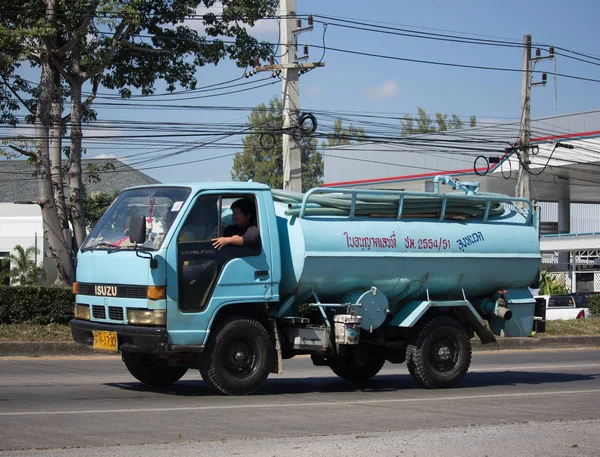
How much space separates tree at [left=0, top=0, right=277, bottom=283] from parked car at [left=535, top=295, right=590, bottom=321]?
555 inches

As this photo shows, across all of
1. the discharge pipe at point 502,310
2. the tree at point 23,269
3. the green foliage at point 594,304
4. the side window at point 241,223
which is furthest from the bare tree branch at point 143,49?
the green foliage at point 594,304

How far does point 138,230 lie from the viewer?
913cm

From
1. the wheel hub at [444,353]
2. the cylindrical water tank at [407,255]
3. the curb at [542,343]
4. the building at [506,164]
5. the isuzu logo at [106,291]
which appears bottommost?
the curb at [542,343]

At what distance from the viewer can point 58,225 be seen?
21.0 metres

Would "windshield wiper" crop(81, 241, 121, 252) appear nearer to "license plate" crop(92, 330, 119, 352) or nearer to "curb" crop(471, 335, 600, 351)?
"license plate" crop(92, 330, 119, 352)

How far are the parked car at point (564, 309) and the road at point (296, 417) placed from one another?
17.3m

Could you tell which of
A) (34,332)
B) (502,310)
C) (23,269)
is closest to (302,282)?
(502,310)

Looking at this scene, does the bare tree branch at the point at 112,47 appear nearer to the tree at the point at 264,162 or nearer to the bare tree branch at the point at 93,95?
the bare tree branch at the point at 93,95

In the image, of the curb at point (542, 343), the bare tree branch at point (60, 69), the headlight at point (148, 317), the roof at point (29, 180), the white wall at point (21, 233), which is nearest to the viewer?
the headlight at point (148, 317)

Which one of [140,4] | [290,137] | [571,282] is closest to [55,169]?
[140,4]

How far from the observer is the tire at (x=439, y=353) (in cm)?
1104

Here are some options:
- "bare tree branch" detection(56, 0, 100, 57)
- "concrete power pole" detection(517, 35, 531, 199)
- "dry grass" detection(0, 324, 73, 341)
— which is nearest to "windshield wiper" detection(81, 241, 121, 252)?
"dry grass" detection(0, 324, 73, 341)

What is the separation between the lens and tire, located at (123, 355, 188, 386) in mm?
10508

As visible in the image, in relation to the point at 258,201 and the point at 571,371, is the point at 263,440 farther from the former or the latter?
the point at 571,371
